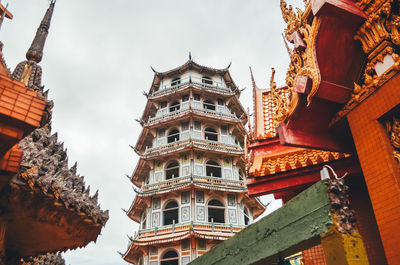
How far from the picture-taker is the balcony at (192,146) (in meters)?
24.0

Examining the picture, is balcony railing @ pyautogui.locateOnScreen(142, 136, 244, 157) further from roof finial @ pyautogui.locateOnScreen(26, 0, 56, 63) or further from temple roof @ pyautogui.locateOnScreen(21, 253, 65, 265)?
roof finial @ pyautogui.locateOnScreen(26, 0, 56, 63)

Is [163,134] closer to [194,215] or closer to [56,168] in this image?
[194,215]

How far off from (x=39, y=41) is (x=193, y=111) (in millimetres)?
18996

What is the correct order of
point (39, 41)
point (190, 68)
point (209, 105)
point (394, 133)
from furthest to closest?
1. point (190, 68)
2. point (209, 105)
3. point (39, 41)
4. point (394, 133)

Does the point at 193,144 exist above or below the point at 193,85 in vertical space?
below

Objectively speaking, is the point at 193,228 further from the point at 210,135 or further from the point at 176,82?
the point at 176,82

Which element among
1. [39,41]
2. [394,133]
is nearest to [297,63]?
[394,133]

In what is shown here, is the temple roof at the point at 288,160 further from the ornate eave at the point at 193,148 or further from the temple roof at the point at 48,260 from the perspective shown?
the ornate eave at the point at 193,148

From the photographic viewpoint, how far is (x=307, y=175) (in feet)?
17.4

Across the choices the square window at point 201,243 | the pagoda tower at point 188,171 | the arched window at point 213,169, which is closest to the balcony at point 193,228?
the pagoda tower at point 188,171

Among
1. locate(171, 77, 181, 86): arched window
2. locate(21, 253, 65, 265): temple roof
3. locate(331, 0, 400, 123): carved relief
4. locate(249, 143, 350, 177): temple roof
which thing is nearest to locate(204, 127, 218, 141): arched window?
locate(171, 77, 181, 86): arched window

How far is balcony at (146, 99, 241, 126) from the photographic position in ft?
85.4

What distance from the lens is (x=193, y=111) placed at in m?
25.7

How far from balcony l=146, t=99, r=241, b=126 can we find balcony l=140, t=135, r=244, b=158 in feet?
5.76
